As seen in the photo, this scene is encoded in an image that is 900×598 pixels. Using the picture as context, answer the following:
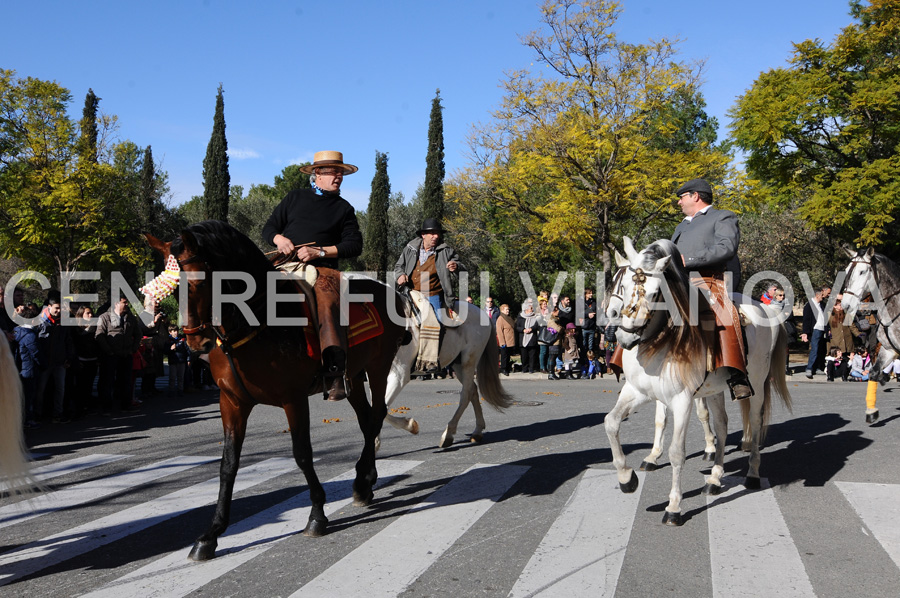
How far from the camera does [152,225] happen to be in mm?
44469

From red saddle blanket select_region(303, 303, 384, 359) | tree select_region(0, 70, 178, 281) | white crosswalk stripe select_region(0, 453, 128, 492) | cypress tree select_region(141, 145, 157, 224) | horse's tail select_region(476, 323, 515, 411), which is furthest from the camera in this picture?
cypress tree select_region(141, 145, 157, 224)

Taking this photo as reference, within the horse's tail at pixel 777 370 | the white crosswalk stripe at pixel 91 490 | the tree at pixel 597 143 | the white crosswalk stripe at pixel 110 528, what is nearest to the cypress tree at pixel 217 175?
the tree at pixel 597 143

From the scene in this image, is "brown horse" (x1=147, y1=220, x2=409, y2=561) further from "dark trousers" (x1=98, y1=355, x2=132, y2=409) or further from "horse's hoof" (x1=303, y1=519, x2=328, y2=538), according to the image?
"dark trousers" (x1=98, y1=355, x2=132, y2=409)

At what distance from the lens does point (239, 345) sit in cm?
472

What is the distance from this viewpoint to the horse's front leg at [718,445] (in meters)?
6.10

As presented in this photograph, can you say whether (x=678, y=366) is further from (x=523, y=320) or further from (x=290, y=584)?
(x=523, y=320)

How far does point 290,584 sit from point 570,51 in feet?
84.3

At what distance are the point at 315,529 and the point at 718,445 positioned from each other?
11.9 feet

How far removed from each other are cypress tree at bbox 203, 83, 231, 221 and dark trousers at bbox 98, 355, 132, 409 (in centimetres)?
3456

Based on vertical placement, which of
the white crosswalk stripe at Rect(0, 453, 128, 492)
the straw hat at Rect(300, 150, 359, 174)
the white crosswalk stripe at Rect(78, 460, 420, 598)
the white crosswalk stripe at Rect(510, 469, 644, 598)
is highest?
the straw hat at Rect(300, 150, 359, 174)

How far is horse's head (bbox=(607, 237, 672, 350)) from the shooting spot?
5.20 metres

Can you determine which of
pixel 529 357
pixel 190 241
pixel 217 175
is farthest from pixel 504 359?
pixel 217 175

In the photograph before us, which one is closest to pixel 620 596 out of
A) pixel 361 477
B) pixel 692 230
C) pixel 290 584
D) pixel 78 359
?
pixel 290 584

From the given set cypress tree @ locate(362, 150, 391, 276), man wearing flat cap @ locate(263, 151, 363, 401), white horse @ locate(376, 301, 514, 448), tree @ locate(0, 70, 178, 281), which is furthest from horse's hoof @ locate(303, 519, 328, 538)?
cypress tree @ locate(362, 150, 391, 276)
